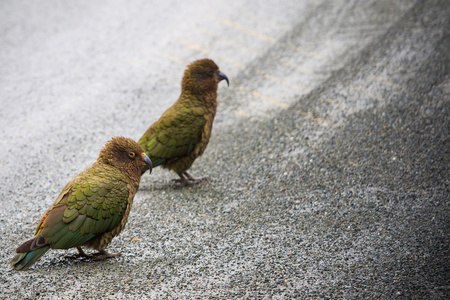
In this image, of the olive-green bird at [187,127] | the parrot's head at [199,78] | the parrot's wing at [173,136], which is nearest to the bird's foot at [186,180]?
the olive-green bird at [187,127]

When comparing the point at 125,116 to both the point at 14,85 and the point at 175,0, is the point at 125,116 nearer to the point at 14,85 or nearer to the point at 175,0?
the point at 14,85

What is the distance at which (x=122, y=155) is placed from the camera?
523 centimetres

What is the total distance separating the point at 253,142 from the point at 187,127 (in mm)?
1462

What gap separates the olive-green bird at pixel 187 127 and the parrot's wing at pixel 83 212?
1.51m

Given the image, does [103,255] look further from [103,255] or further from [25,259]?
[25,259]

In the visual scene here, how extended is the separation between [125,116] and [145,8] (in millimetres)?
3925

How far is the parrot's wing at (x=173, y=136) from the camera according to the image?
640 cm

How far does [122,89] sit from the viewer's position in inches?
348

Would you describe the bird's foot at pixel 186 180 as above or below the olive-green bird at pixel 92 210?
below

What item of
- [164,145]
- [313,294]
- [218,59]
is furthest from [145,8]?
[313,294]

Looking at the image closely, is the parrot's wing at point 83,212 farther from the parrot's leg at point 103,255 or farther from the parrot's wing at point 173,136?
the parrot's wing at point 173,136

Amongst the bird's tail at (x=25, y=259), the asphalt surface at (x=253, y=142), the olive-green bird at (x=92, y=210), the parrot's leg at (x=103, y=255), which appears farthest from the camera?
the parrot's leg at (x=103, y=255)

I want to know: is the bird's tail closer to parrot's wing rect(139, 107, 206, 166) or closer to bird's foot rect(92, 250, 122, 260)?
bird's foot rect(92, 250, 122, 260)

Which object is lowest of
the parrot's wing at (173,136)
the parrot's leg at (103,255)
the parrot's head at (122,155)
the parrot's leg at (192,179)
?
the parrot's leg at (192,179)
